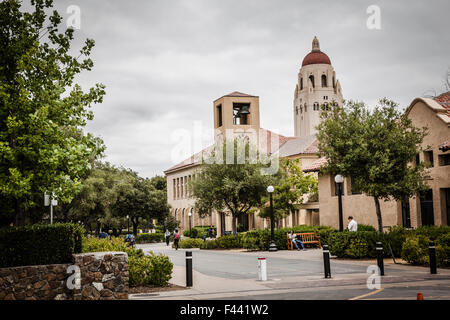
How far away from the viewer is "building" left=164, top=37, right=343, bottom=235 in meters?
60.1

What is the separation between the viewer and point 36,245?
11391 millimetres

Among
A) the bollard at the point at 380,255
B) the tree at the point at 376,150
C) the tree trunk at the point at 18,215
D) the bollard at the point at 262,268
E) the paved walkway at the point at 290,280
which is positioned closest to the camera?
the paved walkway at the point at 290,280

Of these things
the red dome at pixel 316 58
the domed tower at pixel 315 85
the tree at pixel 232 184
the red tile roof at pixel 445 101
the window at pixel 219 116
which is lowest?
the tree at pixel 232 184

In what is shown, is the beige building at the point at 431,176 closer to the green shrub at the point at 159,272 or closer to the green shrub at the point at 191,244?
the green shrub at the point at 159,272

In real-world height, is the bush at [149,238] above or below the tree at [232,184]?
below

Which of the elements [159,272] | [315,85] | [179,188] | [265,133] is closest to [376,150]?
[159,272]

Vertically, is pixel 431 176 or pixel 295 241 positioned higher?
pixel 431 176

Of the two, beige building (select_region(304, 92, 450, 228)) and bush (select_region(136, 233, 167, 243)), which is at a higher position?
beige building (select_region(304, 92, 450, 228))

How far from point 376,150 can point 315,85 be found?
400 ft

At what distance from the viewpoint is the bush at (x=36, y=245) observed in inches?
439

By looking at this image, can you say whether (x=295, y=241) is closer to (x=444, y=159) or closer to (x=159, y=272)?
(x=444, y=159)

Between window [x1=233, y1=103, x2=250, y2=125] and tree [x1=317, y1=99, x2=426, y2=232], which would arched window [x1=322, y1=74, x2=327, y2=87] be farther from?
tree [x1=317, y1=99, x2=426, y2=232]

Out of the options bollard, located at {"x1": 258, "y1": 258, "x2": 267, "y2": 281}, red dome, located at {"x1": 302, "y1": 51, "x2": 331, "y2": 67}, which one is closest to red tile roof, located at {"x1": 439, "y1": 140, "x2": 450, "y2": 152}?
bollard, located at {"x1": 258, "y1": 258, "x2": 267, "y2": 281}

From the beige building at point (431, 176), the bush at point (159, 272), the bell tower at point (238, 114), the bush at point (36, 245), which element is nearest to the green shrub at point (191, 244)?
the beige building at point (431, 176)
